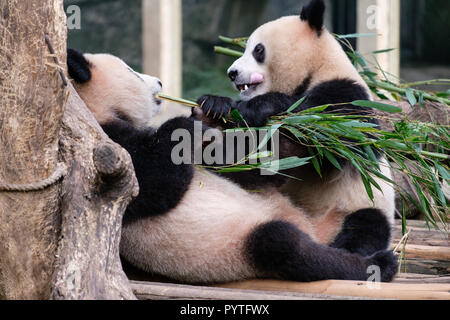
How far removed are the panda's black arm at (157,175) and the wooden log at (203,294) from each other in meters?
0.32

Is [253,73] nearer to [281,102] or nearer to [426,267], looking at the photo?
[281,102]

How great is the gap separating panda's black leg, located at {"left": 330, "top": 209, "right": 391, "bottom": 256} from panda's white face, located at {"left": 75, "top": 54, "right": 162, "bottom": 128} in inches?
38.6

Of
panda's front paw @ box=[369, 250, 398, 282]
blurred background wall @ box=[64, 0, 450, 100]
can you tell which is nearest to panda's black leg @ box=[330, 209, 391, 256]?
panda's front paw @ box=[369, 250, 398, 282]

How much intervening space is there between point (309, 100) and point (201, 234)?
2.54 feet

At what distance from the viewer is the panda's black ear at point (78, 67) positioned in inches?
87.4

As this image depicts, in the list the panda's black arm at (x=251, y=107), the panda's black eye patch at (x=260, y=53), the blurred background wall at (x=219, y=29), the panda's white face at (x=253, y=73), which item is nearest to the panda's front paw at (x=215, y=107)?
the panda's black arm at (x=251, y=107)

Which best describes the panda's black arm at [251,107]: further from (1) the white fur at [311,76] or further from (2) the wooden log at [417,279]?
(2) the wooden log at [417,279]

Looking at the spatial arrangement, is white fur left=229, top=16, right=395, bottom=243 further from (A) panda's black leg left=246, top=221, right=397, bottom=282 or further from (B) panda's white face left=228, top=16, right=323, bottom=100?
(A) panda's black leg left=246, top=221, right=397, bottom=282

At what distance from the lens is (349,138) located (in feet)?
7.66

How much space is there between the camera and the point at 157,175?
2.09 metres

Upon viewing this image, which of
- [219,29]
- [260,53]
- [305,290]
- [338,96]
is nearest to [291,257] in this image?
[305,290]

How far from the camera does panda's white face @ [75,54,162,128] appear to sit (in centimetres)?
231

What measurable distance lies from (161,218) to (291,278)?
0.52m
